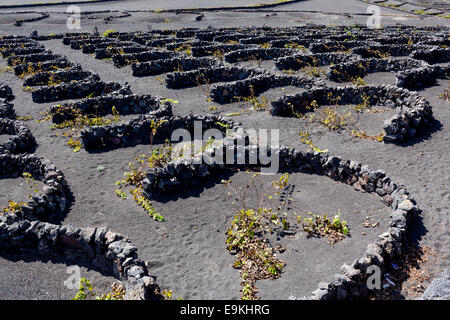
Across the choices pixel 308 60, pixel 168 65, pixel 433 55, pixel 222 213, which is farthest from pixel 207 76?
pixel 433 55

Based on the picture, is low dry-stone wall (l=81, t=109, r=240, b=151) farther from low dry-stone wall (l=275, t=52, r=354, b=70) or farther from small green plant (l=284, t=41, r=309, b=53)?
small green plant (l=284, t=41, r=309, b=53)

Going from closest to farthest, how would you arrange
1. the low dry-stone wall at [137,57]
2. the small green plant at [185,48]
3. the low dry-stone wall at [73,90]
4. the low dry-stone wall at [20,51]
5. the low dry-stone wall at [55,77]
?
the low dry-stone wall at [73,90] < the low dry-stone wall at [55,77] < the low dry-stone wall at [137,57] < the small green plant at [185,48] < the low dry-stone wall at [20,51]

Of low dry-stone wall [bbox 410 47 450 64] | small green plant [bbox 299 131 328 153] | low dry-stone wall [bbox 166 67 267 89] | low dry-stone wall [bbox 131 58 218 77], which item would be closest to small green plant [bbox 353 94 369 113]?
small green plant [bbox 299 131 328 153]

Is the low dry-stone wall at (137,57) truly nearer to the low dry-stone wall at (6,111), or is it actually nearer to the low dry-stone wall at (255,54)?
the low dry-stone wall at (255,54)

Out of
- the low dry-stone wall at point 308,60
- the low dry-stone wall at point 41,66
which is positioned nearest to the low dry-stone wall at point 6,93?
the low dry-stone wall at point 41,66

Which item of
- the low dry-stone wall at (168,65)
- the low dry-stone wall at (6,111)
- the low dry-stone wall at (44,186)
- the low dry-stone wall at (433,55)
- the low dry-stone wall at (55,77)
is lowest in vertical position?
the low dry-stone wall at (44,186)

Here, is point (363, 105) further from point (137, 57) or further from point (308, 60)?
point (137, 57)
